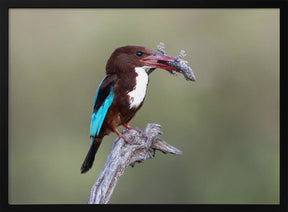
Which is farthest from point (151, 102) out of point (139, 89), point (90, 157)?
point (90, 157)

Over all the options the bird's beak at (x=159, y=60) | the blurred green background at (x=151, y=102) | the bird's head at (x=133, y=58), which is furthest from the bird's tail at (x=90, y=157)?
the bird's beak at (x=159, y=60)

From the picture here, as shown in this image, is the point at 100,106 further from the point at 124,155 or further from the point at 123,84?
the point at 124,155

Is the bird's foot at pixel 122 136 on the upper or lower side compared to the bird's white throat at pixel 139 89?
lower

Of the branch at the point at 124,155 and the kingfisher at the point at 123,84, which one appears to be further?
the kingfisher at the point at 123,84

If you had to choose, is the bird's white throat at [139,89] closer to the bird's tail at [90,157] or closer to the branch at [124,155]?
the branch at [124,155]

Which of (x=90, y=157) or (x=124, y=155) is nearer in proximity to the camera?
(x=124, y=155)

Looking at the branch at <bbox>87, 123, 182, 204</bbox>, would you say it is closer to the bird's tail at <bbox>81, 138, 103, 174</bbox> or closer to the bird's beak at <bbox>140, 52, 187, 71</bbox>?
the bird's tail at <bbox>81, 138, 103, 174</bbox>
